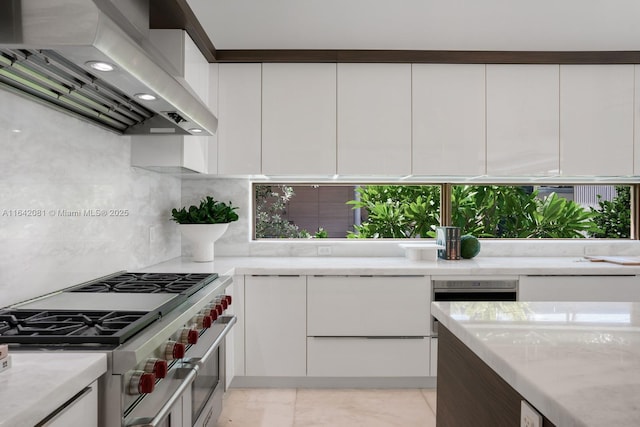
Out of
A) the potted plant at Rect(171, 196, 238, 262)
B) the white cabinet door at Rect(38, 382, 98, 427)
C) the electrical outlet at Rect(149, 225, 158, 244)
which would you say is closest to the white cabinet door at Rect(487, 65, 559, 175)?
the potted plant at Rect(171, 196, 238, 262)

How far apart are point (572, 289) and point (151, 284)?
2518 millimetres

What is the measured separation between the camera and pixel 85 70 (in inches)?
56.6

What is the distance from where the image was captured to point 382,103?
3.14m

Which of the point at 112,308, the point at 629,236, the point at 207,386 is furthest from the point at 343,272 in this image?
the point at 629,236

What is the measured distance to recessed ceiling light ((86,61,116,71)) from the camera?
4.02 feet

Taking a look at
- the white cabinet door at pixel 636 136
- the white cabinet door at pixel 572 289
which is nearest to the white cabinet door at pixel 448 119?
the white cabinet door at pixel 572 289

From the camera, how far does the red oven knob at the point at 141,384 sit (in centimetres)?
120

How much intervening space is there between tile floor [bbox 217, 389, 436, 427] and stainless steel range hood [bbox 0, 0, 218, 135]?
1.61 m

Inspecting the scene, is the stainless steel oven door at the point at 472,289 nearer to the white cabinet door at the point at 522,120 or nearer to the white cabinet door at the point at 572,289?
the white cabinet door at the point at 572,289

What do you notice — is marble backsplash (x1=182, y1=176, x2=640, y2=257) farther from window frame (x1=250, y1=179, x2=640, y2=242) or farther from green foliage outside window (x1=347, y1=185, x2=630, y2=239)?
green foliage outside window (x1=347, y1=185, x2=630, y2=239)

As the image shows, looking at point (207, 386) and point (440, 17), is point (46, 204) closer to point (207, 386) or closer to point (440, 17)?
point (207, 386)

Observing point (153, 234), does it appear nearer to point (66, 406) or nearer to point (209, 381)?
point (209, 381)
